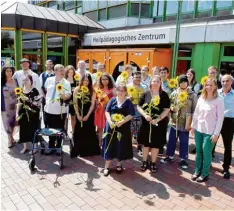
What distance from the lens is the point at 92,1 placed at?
1547 cm

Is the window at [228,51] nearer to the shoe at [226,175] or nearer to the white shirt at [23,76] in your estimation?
the shoe at [226,175]

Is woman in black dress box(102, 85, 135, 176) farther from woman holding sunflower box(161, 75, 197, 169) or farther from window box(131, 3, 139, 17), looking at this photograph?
window box(131, 3, 139, 17)

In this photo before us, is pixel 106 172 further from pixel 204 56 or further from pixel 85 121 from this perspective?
pixel 204 56

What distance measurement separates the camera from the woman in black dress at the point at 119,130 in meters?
4.00

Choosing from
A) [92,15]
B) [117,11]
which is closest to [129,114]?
[117,11]

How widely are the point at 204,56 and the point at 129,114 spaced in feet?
16.1

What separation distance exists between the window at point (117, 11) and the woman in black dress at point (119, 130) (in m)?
10.8

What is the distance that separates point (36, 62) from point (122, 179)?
1008 centimetres

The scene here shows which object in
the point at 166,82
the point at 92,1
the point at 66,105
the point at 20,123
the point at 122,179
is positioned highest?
the point at 92,1

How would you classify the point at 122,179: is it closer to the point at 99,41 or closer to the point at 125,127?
the point at 125,127

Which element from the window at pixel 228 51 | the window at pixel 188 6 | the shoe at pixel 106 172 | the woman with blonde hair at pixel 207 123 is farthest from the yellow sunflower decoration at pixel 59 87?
the window at pixel 188 6

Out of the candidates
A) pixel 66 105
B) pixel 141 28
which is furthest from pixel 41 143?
pixel 141 28

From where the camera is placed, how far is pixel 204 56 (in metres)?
7.79

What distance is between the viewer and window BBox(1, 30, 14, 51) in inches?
445
